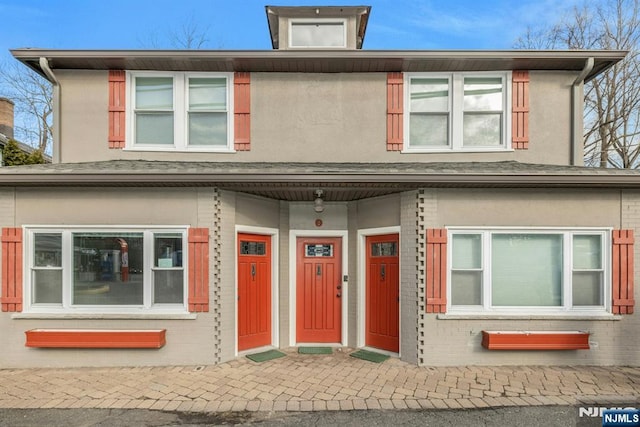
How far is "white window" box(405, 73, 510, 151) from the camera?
23.8 feet

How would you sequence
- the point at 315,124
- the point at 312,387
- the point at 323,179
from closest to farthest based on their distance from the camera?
the point at 312,387
the point at 323,179
the point at 315,124

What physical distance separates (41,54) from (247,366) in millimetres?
7034

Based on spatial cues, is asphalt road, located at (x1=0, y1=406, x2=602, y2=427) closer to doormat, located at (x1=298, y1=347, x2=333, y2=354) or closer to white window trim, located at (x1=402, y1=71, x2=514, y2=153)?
doormat, located at (x1=298, y1=347, x2=333, y2=354)

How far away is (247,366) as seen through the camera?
20.2ft

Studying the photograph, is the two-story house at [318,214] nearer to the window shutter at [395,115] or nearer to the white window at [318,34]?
the window shutter at [395,115]

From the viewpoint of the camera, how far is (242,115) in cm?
726

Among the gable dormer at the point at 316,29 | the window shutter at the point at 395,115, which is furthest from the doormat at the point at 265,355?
the gable dormer at the point at 316,29

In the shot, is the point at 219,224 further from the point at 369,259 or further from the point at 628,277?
the point at 628,277

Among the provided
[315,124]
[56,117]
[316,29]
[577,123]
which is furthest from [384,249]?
[56,117]

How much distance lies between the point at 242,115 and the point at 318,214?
8.33ft

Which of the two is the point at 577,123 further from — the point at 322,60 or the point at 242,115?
the point at 242,115

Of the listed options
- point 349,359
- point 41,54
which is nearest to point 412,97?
point 349,359

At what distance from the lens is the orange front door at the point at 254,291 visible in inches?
270

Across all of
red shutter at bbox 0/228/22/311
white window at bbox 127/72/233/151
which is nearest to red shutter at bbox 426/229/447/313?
white window at bbox 127/72/233/151
